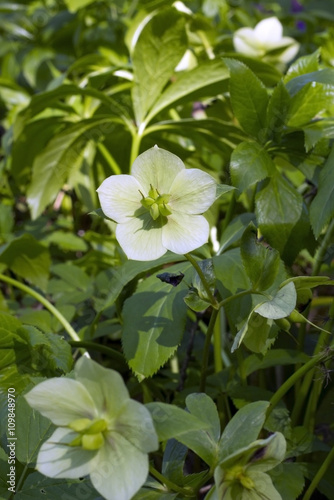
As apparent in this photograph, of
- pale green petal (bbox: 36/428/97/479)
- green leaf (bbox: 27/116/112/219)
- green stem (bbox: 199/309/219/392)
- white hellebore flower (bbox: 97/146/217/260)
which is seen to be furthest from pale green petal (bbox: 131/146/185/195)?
green leaf (bbox: 27/116/112/219)

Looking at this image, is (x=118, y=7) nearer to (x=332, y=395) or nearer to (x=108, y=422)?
(x=332, y=395)

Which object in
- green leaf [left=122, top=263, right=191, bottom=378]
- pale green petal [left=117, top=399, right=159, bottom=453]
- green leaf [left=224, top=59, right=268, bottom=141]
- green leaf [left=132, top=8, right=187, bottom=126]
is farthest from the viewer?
green leaf [left=132, top=8, right=187, bottom=126]

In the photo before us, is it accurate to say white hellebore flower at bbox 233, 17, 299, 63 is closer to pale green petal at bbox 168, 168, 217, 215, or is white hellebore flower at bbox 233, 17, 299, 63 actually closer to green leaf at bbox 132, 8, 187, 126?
green leaf at bbox 132, 8, 187, 126

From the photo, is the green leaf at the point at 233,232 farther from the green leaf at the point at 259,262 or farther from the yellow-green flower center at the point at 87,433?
the yellow-green flower center at the point at 87,433

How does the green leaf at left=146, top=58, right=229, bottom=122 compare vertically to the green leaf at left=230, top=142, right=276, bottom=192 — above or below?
below

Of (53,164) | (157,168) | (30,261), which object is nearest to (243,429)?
(157,168)

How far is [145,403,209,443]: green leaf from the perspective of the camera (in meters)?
0.42

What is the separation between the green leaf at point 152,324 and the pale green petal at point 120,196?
15 cm

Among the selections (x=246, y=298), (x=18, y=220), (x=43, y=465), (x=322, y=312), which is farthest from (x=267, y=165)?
(x=18, y=220)

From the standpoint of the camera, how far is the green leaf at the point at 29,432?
555 millimetres

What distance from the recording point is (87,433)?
0.42 meters

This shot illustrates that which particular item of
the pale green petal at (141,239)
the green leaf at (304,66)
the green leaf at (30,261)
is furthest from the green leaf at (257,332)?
the green leaf at (30,261)

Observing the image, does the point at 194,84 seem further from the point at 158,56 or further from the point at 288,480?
the point at 288,480

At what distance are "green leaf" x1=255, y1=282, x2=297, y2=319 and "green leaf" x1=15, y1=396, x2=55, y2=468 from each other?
0.24 m
